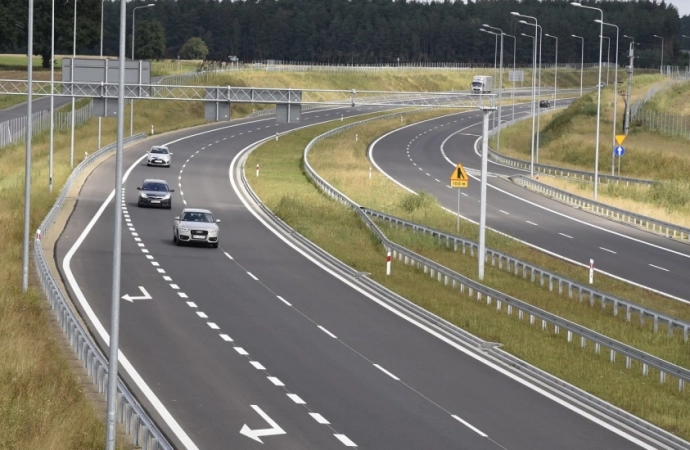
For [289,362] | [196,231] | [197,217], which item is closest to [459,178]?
[197,217]

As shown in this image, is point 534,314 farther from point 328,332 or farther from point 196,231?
point 196,231

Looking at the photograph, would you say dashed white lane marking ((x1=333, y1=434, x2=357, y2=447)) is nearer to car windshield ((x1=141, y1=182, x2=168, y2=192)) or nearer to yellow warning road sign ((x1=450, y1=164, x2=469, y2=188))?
yellow warning road sign ((x1=450, y1=164, x2=469, y2=188))

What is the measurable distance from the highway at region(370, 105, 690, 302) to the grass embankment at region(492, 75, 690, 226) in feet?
9.62

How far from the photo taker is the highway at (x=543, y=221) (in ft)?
153

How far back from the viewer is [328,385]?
2409 cm

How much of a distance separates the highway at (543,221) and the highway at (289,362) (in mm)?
11955

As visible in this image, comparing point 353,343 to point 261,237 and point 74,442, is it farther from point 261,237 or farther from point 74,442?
point 261,237

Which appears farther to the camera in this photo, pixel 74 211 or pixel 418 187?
pixel 418 187

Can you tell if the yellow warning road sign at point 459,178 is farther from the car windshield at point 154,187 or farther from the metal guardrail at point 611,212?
the car windshield at point 154,187

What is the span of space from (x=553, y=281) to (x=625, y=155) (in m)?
52.9

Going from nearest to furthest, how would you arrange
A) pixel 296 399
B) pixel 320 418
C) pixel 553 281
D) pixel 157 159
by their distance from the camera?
pixel 320 418 → pixel 296 399 → pixel 553 281 → pixel 157 159

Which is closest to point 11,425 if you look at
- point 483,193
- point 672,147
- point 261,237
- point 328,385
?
point 328,385

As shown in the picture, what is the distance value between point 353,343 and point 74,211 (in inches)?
1091

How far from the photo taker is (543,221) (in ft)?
197
